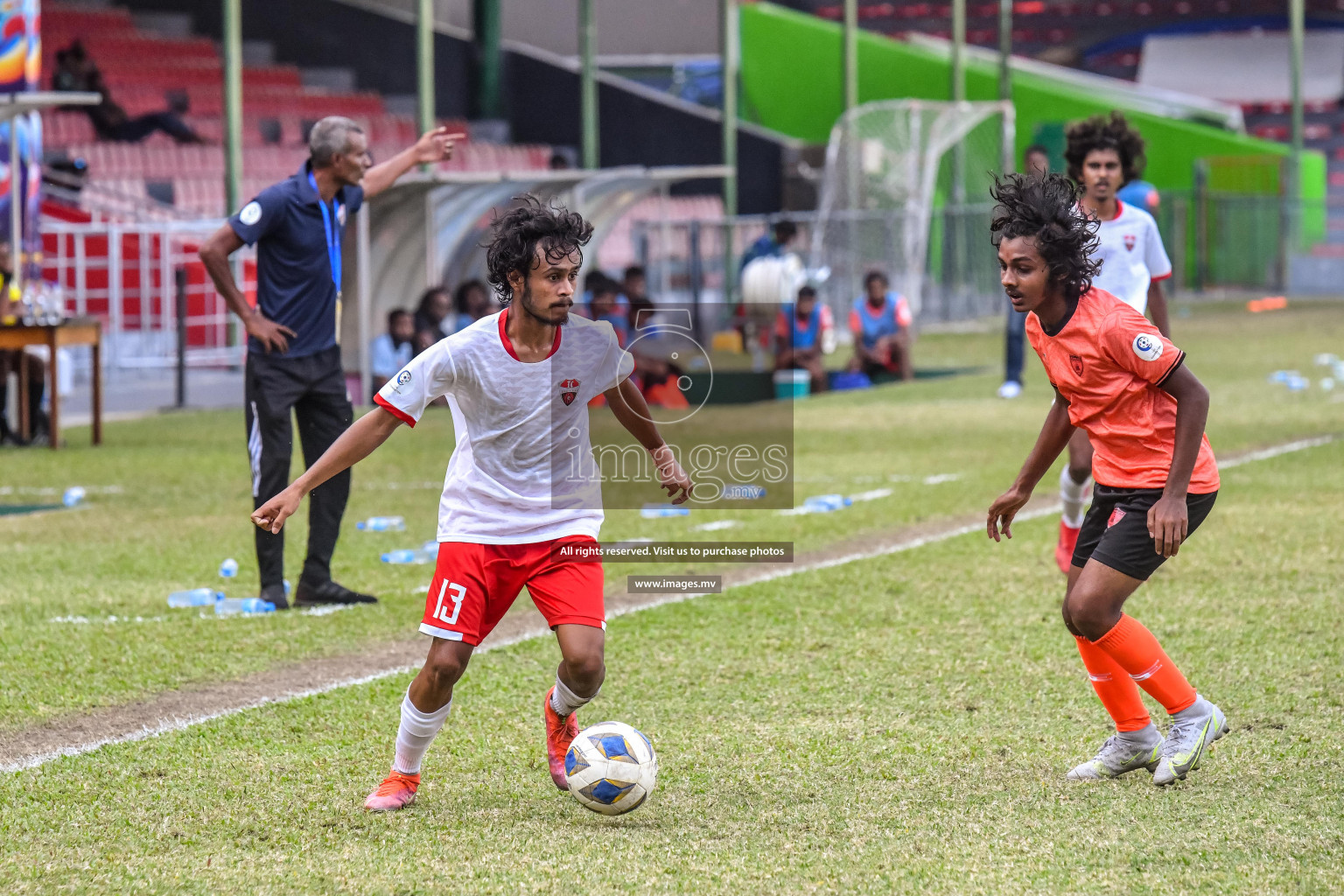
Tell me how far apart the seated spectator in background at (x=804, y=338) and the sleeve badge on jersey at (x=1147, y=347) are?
14033mm

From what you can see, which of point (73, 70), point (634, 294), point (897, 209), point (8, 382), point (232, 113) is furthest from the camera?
Result: point (897, 209)

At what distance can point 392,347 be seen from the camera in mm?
17062

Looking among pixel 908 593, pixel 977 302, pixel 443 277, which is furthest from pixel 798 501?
pixel 977 302

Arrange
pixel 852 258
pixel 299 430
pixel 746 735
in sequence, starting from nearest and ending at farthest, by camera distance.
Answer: pixel 746 735 → pixel 299 430 → pixel 852 258

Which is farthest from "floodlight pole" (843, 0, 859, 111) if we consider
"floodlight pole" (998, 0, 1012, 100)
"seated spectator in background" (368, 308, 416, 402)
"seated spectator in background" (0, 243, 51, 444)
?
"seated spectator in background" (0, 243, 51, 444)

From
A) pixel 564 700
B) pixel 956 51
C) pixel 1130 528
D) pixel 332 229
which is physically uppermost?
pixel 956 51

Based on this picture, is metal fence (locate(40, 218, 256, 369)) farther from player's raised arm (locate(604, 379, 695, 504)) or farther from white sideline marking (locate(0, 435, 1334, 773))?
player's raised arm (locate(604, 379, 695, 504))

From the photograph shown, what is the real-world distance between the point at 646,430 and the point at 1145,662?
1568 mm

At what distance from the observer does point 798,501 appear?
11.4 metres

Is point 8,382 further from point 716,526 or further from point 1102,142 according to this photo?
point 1102,142

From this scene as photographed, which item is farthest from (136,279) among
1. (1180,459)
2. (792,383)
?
(1180,459)

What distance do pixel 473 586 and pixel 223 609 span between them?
135 inches

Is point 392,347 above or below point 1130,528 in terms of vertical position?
above

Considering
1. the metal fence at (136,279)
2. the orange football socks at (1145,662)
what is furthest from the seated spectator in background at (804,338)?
the orange football socks at (1145,662)
